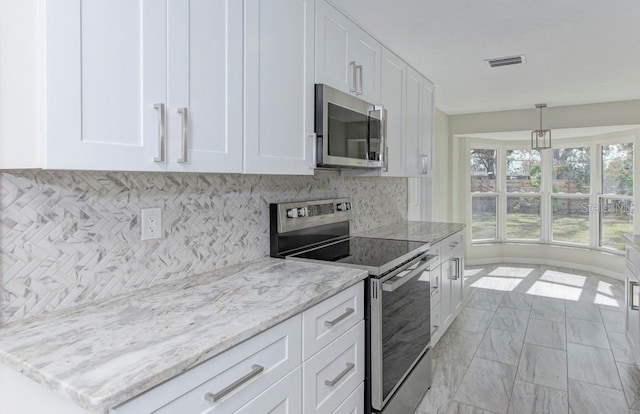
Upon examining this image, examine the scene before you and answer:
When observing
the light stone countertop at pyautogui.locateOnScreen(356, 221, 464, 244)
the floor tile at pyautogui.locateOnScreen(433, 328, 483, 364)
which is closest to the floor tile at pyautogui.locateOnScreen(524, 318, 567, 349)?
the floor tile at pyautogui.locateOnScreen(433, 328, 483, 364)

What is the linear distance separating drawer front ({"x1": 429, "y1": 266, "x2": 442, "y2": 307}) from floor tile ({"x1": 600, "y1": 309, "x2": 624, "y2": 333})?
1.74 metres

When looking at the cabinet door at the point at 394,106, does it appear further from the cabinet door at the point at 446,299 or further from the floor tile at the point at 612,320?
the floor tile at the point at 612,320

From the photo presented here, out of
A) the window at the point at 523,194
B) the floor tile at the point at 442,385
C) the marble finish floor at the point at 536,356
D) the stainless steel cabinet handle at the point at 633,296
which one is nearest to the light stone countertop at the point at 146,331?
the floor tile at the point at 442,385

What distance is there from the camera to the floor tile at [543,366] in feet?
8.66

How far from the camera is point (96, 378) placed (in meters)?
0.84

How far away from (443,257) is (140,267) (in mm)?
2210

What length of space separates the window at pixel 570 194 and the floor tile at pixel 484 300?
8.16 feet

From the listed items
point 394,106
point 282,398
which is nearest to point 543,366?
point 394,106

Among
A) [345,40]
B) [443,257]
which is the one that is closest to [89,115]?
[345,40]

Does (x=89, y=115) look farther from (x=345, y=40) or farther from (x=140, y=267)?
(x=345, y=40)

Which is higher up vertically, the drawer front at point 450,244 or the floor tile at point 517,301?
the drawer front at point 450,244

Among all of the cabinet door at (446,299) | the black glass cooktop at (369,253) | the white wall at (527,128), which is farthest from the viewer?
the white wall at (527,128)

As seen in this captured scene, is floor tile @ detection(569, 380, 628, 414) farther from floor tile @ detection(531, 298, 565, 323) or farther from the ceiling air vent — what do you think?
the ceiling air vent

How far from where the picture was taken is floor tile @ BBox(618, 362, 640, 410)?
93.8 inches
